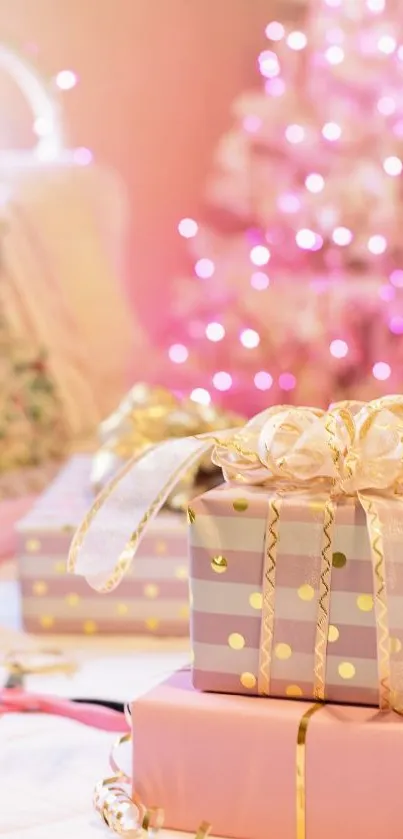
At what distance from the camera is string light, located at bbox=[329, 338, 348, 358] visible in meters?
2.96


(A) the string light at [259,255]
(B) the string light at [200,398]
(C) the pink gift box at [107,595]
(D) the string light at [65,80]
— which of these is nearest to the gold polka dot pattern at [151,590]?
(C) the pink gift box at [107,595]

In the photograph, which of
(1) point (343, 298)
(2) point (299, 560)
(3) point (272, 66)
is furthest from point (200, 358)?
(2) point (299, 560)

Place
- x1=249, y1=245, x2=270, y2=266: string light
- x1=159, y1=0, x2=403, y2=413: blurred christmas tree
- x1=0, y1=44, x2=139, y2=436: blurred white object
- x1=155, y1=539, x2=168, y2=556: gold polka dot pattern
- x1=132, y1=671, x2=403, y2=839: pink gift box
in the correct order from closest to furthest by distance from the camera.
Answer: x1=132, y1=671, x2=403, y2=839: pink gift box, x1=155, y1=539, x2=168, y2=556: gold polka dot pattern, x1=0, y1=44, x2=139, y2=436: blurred white object, x1=159, y1=0, x2=403, y2=413: blurred christmas tree, x1=249, y1=245, x2=270, y2=266: string light

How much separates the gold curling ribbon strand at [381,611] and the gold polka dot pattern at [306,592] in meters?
0.05

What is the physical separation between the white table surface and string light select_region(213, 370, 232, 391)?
5.68 ft

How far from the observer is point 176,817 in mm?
776

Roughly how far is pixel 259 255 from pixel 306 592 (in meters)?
2.35

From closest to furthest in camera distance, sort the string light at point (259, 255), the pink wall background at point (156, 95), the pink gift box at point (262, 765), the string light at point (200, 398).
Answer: the pink gift box at point (262, 765) < the string light at point (200, 398) < the string light at point (259, 255) < the pink wall background at point (156, 95)

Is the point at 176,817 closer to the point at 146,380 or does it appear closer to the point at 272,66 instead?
the point at 146,380

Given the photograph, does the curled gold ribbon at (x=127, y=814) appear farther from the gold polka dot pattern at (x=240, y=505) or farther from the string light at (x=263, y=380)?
the string light at (x=263, y=380)

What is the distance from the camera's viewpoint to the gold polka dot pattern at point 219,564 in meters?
0.78

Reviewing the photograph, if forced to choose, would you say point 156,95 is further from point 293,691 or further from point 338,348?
point 293,691

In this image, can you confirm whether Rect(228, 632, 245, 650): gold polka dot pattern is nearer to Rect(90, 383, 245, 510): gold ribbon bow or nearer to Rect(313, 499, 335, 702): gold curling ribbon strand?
Rect(313, 499, 335, 702): gold curling ribbon strand

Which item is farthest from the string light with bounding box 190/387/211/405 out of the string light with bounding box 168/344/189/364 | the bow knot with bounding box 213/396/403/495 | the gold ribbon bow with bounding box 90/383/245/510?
the string light with bounding box 168/344/189/364
